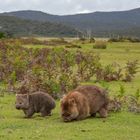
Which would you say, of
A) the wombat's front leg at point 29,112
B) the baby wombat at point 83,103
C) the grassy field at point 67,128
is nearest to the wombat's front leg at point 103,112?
the baby wombat at point 83,103

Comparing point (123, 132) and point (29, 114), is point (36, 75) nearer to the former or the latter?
point (29, 114)

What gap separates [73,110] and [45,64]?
8341 mm

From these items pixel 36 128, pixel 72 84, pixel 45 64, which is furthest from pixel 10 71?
pixel 36 128

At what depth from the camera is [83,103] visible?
12.8m

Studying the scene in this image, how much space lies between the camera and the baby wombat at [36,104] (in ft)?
43.2

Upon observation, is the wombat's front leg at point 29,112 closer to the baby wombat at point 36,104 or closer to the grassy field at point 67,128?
the baby wombat at point 36,104

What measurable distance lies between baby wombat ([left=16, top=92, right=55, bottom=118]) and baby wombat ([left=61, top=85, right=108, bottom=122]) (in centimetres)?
89

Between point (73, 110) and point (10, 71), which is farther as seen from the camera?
point (10, 71)

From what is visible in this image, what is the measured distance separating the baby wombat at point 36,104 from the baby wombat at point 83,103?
2.91 ft

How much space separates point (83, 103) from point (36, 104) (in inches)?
54.6

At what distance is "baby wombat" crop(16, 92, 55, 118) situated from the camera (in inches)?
519

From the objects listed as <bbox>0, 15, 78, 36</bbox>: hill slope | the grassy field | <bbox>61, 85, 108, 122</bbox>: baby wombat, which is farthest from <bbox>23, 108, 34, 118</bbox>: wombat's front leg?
<bbox>0, 15, 78, 36</bbox>: hill slope

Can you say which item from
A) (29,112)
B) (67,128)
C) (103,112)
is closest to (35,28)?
(29,112)

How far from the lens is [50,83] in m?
16.6
